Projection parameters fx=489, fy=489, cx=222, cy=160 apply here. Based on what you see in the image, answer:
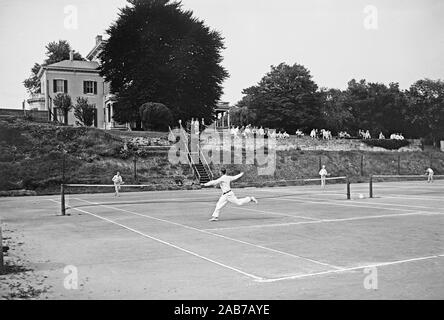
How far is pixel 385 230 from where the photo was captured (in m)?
13.8

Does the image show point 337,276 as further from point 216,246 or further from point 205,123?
point 205,123

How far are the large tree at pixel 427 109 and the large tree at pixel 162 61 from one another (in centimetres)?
3427

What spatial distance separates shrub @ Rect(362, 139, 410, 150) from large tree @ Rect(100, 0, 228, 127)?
65.6 ft

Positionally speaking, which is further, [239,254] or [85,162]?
[85,162]

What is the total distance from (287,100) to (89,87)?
29.7m

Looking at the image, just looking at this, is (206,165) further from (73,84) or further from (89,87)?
(73,84)

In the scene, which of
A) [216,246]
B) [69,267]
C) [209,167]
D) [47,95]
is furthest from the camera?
[47,95]

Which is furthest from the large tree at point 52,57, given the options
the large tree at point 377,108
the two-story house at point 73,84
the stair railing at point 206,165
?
the large tree at point 377,108

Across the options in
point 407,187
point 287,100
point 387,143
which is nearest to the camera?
point 407,187

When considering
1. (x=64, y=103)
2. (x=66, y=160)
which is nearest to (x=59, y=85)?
(x=64, y=103)

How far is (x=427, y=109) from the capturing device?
7600 cm

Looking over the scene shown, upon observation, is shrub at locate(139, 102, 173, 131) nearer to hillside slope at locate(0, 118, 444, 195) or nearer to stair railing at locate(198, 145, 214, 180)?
hillside slope at locate(0, 118, 444, 195)
